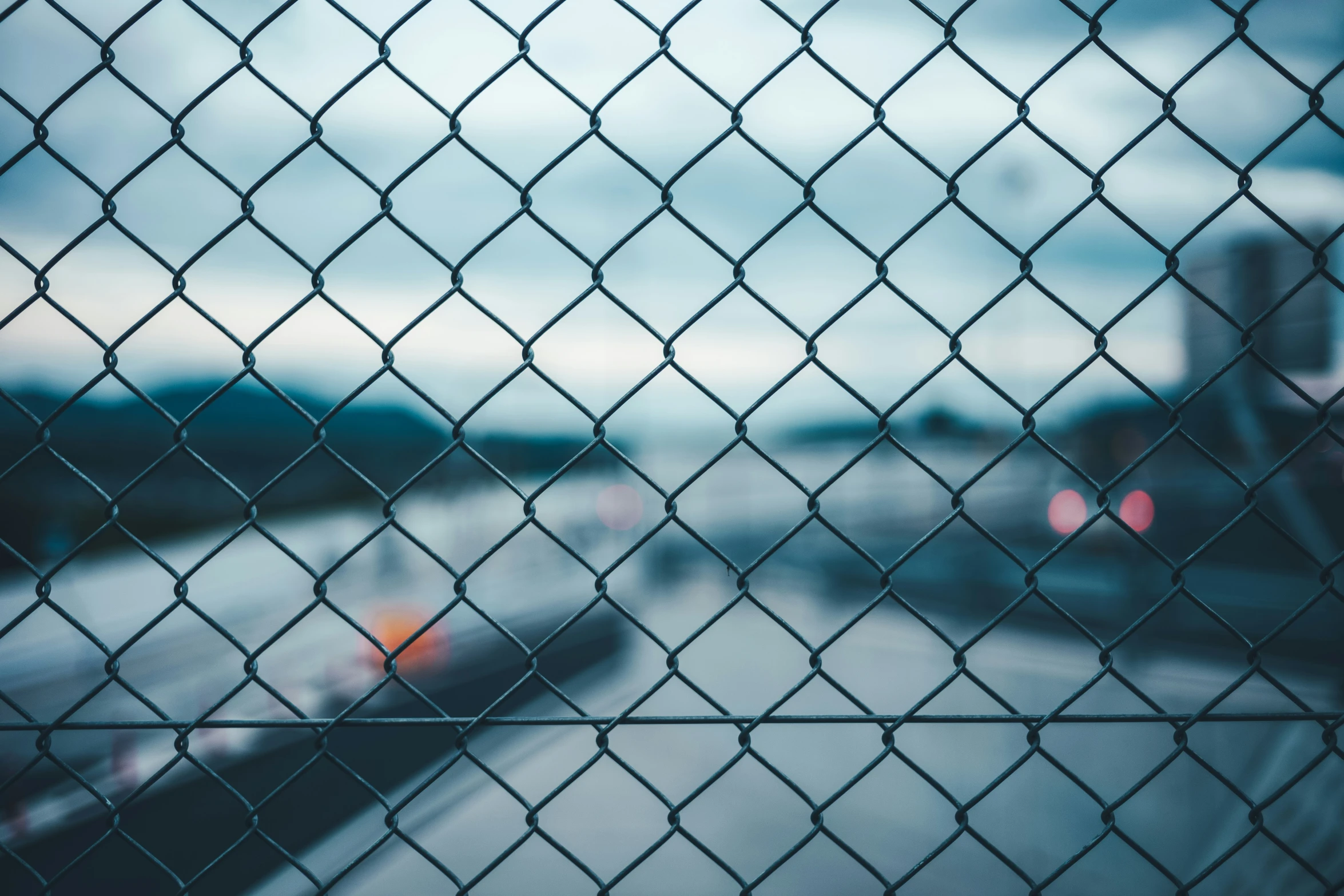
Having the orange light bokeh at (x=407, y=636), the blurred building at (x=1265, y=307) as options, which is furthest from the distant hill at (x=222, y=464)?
the blurred building at (x=1265, y=307)

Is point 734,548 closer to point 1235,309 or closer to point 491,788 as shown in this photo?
point 491,788

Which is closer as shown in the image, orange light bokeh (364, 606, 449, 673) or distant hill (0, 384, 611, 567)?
distant hill (0, 384, 611, 567)

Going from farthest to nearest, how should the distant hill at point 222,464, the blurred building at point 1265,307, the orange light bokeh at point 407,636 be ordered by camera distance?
the orange light bokeh at point 407,636 < the distant hill at point 222,464 < the blurred building at point 1265,307

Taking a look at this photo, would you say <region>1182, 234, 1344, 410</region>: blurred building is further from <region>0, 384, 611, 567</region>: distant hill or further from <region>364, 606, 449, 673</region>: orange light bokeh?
<region>364, 606, 449, 673</region>: orange light bokeh

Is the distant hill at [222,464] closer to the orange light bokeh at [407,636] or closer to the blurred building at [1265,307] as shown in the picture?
the orange light bokeh at [407,636]

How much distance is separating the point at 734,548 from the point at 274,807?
10396 millimetres

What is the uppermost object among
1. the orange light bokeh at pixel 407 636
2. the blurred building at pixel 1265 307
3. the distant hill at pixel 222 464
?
the blurred building at pixel 1265 307

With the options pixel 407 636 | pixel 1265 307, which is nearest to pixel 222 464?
pixel 407 636

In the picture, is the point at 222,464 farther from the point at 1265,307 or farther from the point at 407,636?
the point at 1265,307

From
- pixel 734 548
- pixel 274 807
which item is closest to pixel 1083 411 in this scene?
pixel 734 548

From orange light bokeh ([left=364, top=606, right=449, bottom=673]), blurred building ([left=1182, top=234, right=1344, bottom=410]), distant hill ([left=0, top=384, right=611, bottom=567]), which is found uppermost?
blurred building ([left=1182, top=234, right=1344, bottom=410])

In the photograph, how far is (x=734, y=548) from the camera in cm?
1443

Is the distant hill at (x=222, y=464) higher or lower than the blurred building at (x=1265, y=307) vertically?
lower

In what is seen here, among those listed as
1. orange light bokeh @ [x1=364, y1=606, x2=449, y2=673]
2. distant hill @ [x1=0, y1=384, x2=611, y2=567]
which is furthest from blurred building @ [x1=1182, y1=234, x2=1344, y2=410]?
orange light bokeh @ [x1=364, y1=606, x2=449, y2=673]
